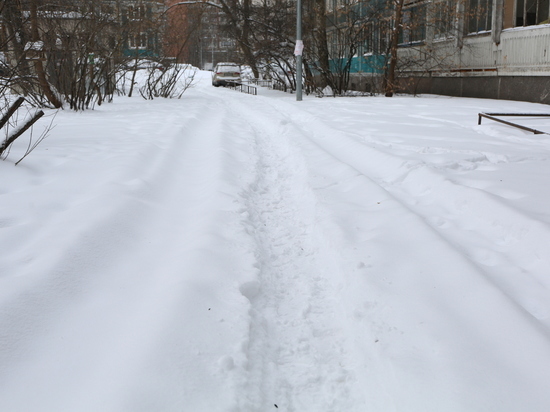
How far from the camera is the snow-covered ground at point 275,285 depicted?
8.37 feet

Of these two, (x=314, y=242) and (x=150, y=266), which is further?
(x=314, y=242)

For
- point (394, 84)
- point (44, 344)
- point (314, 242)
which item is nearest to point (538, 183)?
point (314, 242)

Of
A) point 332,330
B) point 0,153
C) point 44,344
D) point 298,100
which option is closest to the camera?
point 44,344

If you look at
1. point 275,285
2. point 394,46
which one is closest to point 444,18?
point 394,46

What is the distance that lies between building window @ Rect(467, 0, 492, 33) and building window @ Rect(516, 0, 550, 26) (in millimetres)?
1338

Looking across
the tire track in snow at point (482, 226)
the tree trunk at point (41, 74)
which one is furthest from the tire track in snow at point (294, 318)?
the tree trunk at point (41, 74)

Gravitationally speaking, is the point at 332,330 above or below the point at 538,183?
below

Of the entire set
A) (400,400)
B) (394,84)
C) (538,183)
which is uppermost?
(394,84)

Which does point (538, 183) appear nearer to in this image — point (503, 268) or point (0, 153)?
point (503, 268)

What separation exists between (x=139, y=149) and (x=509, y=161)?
5.22m

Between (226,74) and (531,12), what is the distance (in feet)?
77.2

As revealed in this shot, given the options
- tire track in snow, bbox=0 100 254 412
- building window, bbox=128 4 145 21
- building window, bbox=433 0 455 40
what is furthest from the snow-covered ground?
building window, bbox=433 0 455 40

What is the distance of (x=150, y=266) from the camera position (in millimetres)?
3941

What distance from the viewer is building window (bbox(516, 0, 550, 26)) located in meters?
15.9
